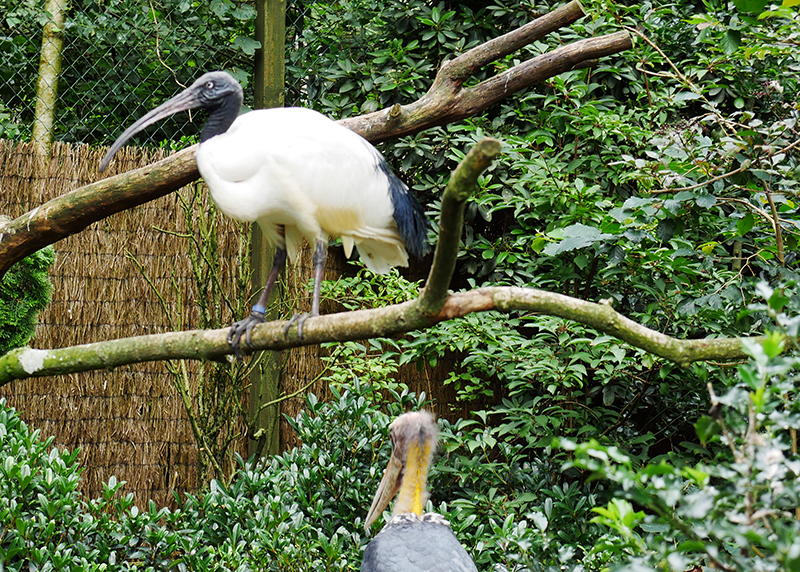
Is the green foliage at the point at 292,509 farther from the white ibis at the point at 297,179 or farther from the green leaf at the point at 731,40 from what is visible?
the green leaf at the point at 731,40

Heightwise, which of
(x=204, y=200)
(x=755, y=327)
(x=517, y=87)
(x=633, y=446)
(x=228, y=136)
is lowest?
(x=633, y=446)

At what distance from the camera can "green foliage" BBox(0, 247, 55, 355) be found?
2941mm

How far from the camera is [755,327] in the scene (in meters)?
3.01

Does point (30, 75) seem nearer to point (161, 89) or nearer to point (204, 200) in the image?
point (161, 89)

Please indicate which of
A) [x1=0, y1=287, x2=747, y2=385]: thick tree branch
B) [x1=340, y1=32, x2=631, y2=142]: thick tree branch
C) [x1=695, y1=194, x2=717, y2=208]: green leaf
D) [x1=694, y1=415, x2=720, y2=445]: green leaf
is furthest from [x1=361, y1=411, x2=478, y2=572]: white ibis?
[x1=694, y1=415, x2=720, y2=445]: green leaf

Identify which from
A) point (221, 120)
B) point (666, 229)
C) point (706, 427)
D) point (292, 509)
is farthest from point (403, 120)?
point (706, 427)

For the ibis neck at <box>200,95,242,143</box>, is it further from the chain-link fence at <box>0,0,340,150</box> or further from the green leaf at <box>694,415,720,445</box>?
the green leaf at <box>694,415,720,445</box>

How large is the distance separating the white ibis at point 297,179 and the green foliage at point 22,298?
849 mm

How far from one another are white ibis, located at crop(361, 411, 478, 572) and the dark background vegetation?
275mm

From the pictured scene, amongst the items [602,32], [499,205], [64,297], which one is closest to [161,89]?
[64,297]

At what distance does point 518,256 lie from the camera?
Result: 390cm

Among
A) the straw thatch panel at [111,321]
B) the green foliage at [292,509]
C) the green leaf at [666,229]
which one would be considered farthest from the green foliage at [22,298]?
the green leaf at [666,229]

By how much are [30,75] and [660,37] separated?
136 inches

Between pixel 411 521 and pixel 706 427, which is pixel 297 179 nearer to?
pixel 411 521
